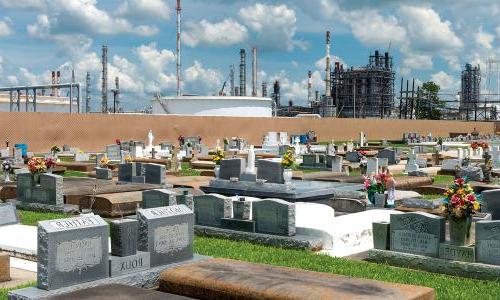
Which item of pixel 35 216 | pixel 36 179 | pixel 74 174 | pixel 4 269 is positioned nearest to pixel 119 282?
pixel 4 269

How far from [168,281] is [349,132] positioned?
229ft

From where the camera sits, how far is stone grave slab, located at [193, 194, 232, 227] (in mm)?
13852

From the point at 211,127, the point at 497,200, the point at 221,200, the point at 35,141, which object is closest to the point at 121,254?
the point at 221,200

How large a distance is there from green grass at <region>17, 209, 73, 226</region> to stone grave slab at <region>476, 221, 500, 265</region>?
9640mm

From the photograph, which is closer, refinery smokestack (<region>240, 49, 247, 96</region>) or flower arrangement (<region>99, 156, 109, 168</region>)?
flower arrangement (<region>99, 156, 109, 168</region>)

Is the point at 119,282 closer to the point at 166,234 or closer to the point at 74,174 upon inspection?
the point at 166,234

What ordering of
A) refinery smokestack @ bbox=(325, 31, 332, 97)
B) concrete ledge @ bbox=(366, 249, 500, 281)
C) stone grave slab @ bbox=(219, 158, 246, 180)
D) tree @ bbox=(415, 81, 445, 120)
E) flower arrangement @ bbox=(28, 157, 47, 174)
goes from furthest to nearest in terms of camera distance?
tree @ bbox=(415, 81, 445, 120) < refinery smokestack @ bbox=(325, 31, 332, 97) < stone grave slab @ bbox=(219, 158, 246, 180) < flower arrangement @ bbox=(28, 157, 47, 174) < concrete ledge @ bbox=(366, 249, 500, 281)

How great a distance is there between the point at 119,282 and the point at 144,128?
45.7 metres

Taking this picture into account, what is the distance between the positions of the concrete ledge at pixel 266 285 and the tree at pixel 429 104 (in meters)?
114

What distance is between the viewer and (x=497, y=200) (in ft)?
45.8

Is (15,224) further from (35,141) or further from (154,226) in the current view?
(35,141)

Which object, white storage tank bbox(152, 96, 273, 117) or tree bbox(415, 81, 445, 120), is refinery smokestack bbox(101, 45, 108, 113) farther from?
tree bbox(415, 81, 445, 120)

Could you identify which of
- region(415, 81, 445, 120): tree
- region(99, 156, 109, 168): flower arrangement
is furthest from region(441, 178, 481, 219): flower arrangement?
region(415, 81, 445, 120): tree

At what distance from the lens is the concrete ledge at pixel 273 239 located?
481 inches
